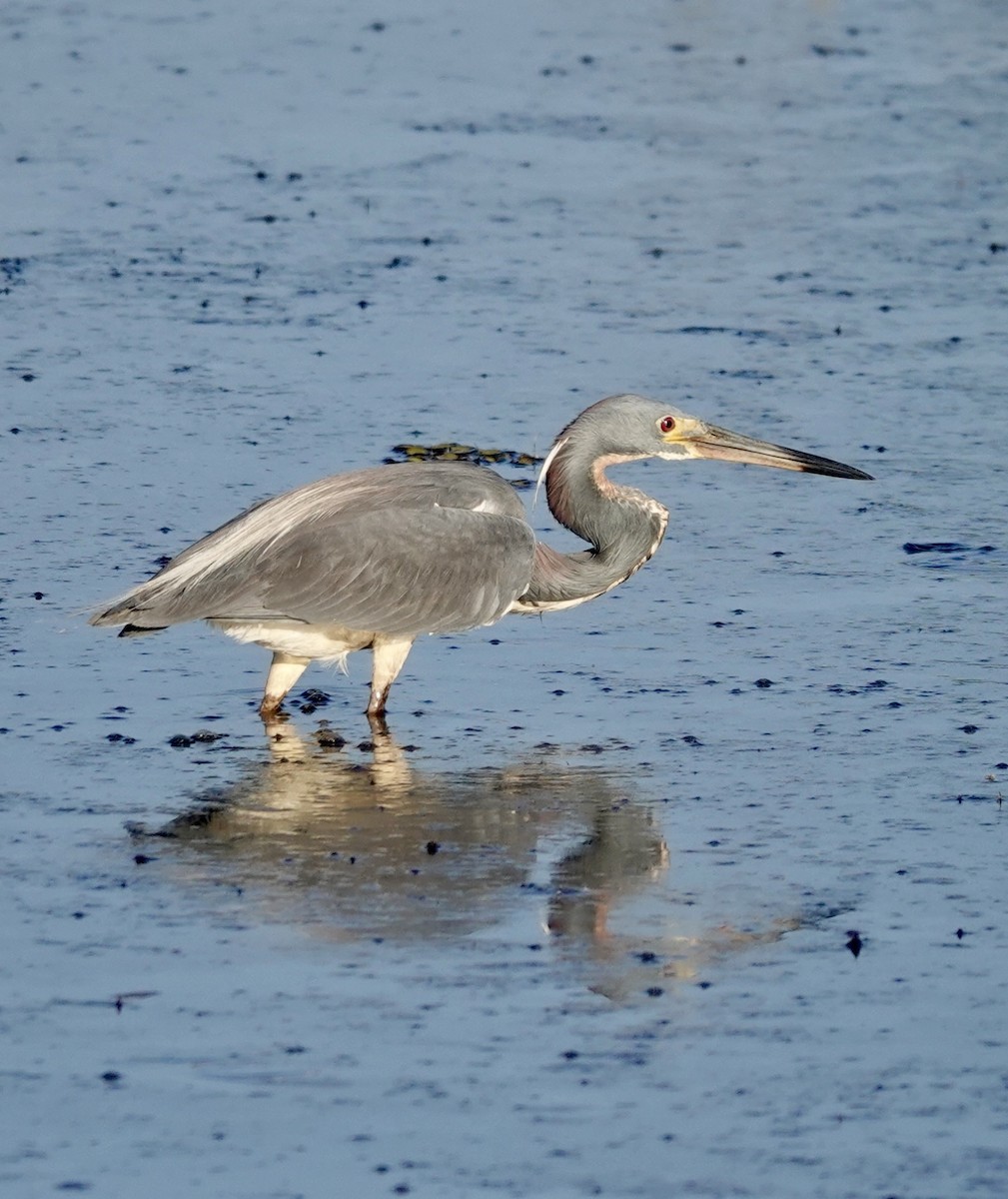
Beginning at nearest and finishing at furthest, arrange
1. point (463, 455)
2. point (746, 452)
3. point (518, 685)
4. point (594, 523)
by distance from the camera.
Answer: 1. point (518, 685)
2. point (594, 523)
3. point (746, 452)
4. point (463, 455)

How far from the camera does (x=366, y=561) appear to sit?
338 inches

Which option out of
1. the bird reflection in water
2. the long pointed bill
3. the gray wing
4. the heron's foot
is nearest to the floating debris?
the long pointed bill

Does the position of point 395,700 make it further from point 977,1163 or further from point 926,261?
point 926,261

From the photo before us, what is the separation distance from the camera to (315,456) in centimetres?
1121

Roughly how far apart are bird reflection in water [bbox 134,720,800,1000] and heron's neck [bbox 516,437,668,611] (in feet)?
3.34

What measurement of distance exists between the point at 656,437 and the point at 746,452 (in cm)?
45

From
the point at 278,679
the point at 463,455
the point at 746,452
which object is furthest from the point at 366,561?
the point at 463,455

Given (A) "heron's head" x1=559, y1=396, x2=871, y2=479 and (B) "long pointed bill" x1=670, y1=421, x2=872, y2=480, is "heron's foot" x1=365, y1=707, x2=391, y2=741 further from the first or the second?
(B) "long pointed bill" x1=670, y1=421, x2=872, y2=480

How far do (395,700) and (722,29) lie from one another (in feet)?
42.2

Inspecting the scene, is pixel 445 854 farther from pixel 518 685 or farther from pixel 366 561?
pixel 518 685

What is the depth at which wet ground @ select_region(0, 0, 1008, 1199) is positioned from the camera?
592cm

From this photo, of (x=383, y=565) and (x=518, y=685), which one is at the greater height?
(x=383, y=565)

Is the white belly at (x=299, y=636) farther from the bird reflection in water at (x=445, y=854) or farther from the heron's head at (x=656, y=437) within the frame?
the heron's head at (x=656, y=437)

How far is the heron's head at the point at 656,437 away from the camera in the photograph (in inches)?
357
